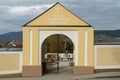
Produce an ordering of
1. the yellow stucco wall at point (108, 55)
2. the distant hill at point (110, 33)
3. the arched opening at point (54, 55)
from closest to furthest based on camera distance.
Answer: the yellow stucco wall at point (108, 55) < the arched opening at point (54, 55) < the distant hill at point (110, 33)

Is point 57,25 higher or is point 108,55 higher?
point 57,25

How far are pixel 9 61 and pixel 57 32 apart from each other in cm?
453

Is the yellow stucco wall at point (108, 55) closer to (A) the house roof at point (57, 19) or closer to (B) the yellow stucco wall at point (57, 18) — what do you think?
(A) the house roof at point (57, 19)

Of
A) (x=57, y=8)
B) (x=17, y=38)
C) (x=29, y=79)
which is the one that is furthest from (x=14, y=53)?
(x=17, y=38)

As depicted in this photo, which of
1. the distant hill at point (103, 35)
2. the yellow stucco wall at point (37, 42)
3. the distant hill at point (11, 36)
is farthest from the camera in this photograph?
the distant hill at point (11, 36)

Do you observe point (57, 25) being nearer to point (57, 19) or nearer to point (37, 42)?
point (57, 19)

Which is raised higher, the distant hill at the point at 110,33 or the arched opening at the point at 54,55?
the distant hill at the point at 110,33

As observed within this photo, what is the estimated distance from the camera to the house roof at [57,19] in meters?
31.5

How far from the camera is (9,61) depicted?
30.5 metres

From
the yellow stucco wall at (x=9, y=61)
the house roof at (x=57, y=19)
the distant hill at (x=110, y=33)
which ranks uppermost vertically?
the house roof at (x=57, y=19)

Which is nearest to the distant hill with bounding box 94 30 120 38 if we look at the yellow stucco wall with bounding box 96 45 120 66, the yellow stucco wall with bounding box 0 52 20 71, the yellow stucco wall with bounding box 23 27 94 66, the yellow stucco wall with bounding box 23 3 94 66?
the yellow stucco wall with bounding box 96 45 120 66

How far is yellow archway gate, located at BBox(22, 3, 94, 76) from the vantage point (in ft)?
103

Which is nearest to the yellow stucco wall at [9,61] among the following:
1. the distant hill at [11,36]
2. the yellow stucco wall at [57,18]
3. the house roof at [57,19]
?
the house roof at [57,19]

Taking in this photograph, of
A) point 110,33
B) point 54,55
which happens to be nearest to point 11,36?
point 110,33
